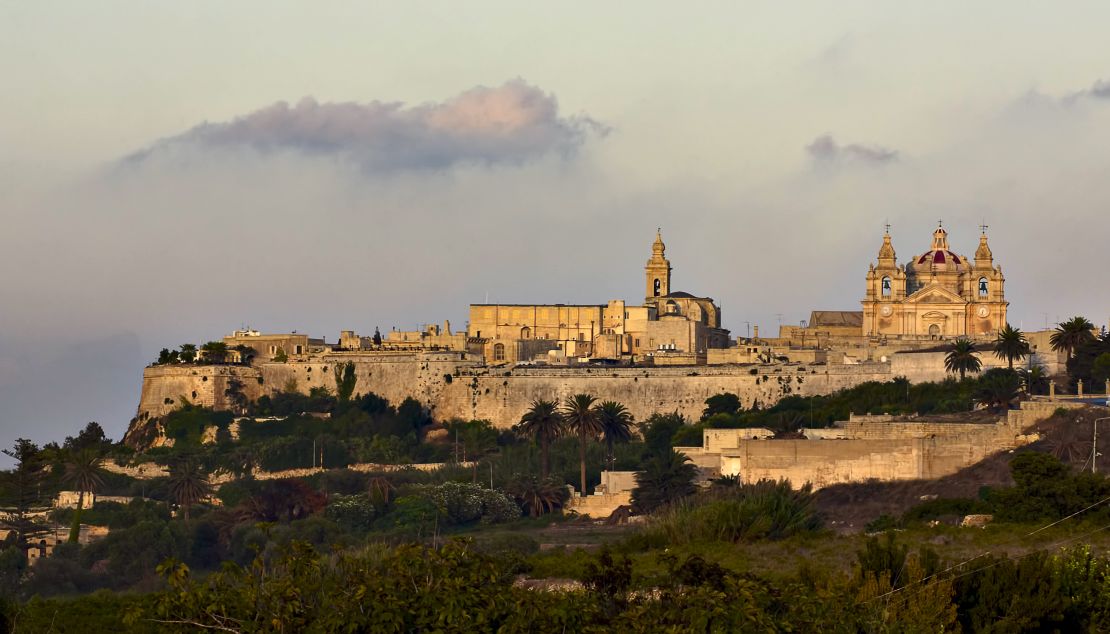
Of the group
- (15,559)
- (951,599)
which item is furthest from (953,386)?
(951,599)

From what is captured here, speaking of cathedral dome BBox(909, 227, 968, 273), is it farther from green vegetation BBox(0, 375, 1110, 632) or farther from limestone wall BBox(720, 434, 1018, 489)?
limestone wall BBox(720, 434, 1018, 489)

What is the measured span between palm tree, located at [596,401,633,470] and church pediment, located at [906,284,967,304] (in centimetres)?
2281

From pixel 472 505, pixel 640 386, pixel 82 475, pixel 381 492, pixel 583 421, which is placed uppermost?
pixel 640 386

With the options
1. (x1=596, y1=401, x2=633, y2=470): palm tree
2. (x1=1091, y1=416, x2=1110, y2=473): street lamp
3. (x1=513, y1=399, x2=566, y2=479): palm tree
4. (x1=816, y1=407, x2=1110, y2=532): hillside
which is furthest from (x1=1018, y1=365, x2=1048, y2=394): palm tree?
(x1=513, y1=399, x2=566, y2=479): palm tree

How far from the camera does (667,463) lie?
84.6 meters

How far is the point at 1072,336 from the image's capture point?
316 ft

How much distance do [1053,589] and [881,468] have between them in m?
36.8

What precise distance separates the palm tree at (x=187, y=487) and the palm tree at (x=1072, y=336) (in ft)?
118

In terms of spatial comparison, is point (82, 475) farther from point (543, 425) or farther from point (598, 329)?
point (598, 329)

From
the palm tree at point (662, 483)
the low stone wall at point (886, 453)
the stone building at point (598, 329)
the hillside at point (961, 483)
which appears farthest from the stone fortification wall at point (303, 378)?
the hillside at point (961, 483)

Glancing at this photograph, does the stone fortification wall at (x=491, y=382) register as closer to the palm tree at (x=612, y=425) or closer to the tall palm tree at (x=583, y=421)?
the palm tree at (x=612, y=425)

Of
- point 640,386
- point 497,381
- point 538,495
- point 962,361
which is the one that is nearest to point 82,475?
point 538,495

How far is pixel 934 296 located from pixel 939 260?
5.48 metres

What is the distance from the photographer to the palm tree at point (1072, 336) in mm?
96188
